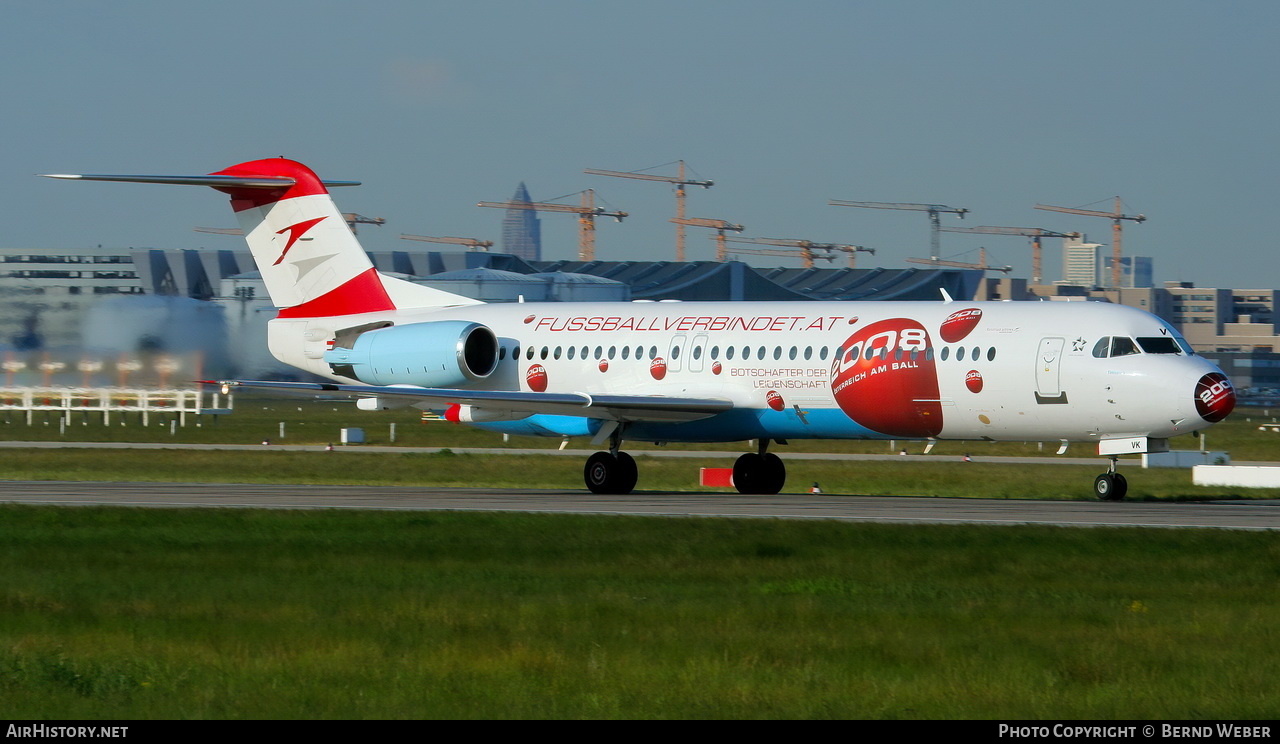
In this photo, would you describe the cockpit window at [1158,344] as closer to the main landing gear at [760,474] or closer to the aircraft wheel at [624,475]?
the main landing gear at [760,474]

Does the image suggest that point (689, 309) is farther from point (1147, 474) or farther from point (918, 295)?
point (918, 295)

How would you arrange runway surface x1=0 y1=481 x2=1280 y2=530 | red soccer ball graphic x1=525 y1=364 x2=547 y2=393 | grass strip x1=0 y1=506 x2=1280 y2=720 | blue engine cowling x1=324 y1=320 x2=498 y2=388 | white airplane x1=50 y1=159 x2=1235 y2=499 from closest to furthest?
grass strip x1=0 y1=506 x2=1280 y2=720, runway surface x1=0 y1=481 x2=1280 y2=530, white airplane x1=50 y1=159 x2=1235 y2=499, blue engine cowling x1=324 y1=320 x2=498 y2=388, red soccer ball graphic x1=525 y1=364 x2=547 y2=393

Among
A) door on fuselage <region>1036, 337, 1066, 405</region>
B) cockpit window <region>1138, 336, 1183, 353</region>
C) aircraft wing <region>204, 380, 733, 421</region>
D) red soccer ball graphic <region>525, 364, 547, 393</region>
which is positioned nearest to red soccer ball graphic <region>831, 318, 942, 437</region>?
door on fuselage <region>1036, 337, 1066, 405</region>

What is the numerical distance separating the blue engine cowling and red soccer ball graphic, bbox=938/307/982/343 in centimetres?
1040

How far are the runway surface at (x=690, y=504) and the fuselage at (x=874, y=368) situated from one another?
1.45m

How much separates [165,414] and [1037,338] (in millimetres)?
52058

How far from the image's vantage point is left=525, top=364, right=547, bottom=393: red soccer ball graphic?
1387 inches

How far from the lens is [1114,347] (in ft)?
93.7

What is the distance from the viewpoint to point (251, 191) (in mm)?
36750

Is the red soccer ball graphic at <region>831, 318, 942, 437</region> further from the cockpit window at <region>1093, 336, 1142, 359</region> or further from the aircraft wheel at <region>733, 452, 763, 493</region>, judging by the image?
the aircraft wheel at <region>733, 452, 763, 493</region>

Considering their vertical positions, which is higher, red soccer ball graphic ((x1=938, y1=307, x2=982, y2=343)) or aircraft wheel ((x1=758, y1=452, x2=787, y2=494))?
red soccer ball graphic ((x1=938, y1=307, x2=982, y2=343))

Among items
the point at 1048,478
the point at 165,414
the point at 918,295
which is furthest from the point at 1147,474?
the point at 918,295

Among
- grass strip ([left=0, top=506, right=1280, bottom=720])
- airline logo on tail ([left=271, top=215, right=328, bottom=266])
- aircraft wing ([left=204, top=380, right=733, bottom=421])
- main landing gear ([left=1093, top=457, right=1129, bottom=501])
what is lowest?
main landing gear ([left=1093, top=457, right=1129, bottom=501])

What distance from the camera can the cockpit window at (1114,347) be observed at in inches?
1121
